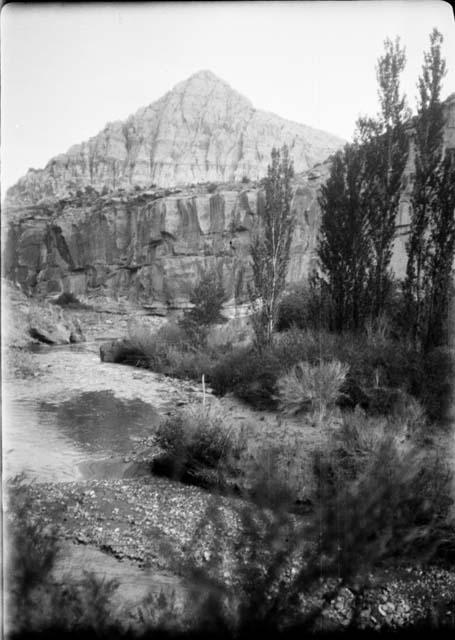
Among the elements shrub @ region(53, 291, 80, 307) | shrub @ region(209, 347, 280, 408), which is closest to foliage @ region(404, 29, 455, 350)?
shrub @ region(209, 347, 280, 408)

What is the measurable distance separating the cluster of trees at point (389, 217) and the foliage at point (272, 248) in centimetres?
45

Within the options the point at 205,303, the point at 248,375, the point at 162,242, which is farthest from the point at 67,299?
the point at 248,375

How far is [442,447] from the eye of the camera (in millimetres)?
3420

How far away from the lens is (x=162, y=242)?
480 centimetres

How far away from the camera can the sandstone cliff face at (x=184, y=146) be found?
351 cm

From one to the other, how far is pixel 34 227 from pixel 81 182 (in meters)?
0.92

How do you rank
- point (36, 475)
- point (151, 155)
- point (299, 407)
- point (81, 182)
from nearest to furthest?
point (36, 475)
point (81, 182)
point (299, 407)
point (151, 155)

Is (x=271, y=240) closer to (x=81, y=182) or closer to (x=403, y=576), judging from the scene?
(x=81, y=182)

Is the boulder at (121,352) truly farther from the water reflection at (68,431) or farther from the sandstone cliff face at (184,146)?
the sandstone cliff face at (184,146)

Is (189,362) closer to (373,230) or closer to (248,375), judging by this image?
(248,375)

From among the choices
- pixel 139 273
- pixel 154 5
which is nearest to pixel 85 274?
pixel 139 273

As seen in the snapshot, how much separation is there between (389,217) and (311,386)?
7.15ft

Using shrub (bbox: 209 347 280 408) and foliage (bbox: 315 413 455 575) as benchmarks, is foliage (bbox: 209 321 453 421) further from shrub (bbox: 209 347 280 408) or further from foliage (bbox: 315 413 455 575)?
foliage (bbox: 315 413 455 575)

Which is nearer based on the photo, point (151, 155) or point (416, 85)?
point (416, 85)
